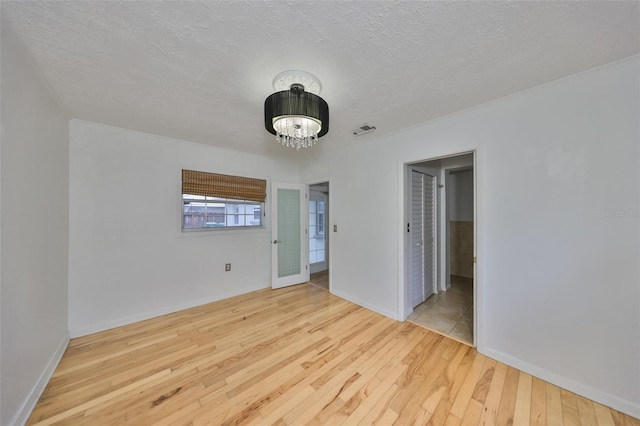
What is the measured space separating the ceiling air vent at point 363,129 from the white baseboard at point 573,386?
2520mm

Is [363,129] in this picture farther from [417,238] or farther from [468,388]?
[468,388]

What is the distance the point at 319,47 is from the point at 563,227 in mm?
2203

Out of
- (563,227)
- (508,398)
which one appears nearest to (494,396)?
(508,398)

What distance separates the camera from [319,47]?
1.34 meters

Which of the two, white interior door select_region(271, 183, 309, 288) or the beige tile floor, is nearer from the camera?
the beige tile floor

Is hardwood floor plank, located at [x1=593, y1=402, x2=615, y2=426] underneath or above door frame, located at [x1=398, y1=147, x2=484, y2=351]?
underneath

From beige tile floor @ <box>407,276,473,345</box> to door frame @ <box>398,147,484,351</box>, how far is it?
181 mm

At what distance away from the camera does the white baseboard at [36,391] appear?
1361mm

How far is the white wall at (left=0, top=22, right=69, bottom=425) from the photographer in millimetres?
1272

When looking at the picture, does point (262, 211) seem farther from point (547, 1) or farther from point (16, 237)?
point (547, 1)

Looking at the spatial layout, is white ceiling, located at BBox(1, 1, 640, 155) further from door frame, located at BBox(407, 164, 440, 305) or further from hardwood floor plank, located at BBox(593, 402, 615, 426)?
hardwood floor plank, located at BBox(593, 402, 615, 426)

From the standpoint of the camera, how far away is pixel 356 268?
3.23 meters

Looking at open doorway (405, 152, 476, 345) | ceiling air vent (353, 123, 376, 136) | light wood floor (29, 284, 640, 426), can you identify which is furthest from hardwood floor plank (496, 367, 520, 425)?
ceiling air vent (353, 123, 376, 136)

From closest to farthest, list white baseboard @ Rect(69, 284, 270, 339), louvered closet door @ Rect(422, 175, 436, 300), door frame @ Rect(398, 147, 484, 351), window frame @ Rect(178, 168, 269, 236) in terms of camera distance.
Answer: door frame @ Rect(398, 147, 484, 351)
white baseboard @ Rect(69, 284, 270, 339)
window frame @ Rect(178, 168, 269, 236)
louvered closet door @ Rect(422, 175, 436, 300)
